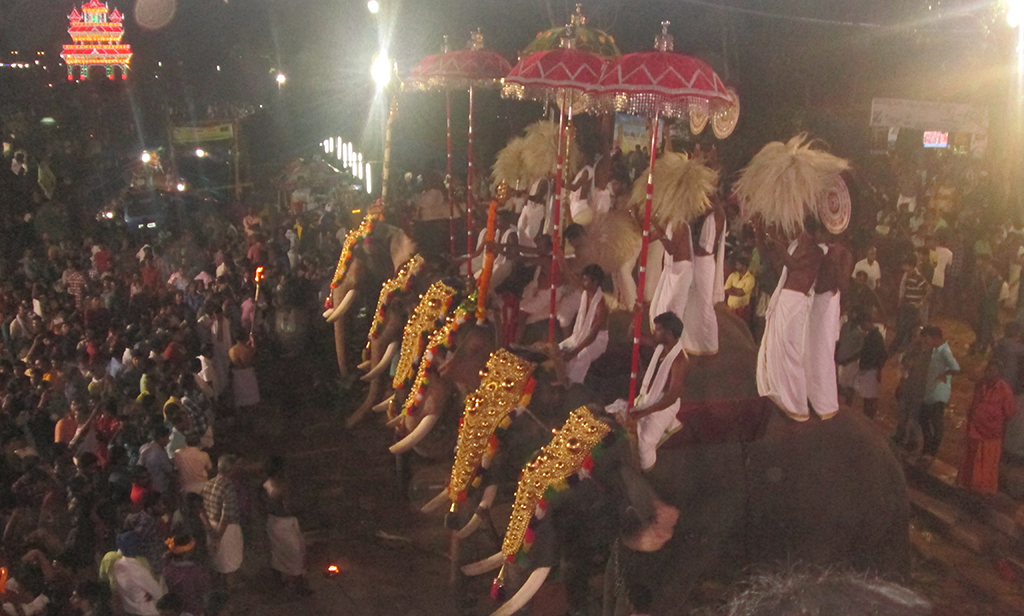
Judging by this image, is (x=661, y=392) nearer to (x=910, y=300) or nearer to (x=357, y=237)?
(x=357, y=237)

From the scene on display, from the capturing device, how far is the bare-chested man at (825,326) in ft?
19.4

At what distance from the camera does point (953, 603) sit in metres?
6.82

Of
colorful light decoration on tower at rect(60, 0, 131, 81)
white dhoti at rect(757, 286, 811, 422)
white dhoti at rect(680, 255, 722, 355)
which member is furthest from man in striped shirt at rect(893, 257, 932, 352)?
colorful light decoration on tower at rect(60, 0, 131, 81)

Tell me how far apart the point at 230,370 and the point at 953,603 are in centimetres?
731

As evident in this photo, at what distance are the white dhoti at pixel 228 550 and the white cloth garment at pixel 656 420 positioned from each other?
2.95m

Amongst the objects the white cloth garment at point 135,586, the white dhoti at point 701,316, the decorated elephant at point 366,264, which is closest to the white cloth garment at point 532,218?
the decorated elephant at point 366,264

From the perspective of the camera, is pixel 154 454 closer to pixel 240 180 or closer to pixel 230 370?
pixel 230 370

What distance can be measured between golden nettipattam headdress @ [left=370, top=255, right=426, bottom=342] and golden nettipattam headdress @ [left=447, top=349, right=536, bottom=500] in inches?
113

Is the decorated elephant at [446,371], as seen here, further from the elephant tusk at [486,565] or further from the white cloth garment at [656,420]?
the white cloth garment at [656,420]

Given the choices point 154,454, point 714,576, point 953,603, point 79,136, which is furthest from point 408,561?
point 79,136

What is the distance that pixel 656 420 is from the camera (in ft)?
18.3

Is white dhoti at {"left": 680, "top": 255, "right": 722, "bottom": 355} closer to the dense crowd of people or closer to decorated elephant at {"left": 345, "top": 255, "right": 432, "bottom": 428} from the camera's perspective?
decorated elephant at {"left": 345, "top": 255, "right": 432, "bottom": 428}

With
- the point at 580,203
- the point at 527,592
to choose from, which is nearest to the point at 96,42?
the point at 580,203

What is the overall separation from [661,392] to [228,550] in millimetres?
3249
